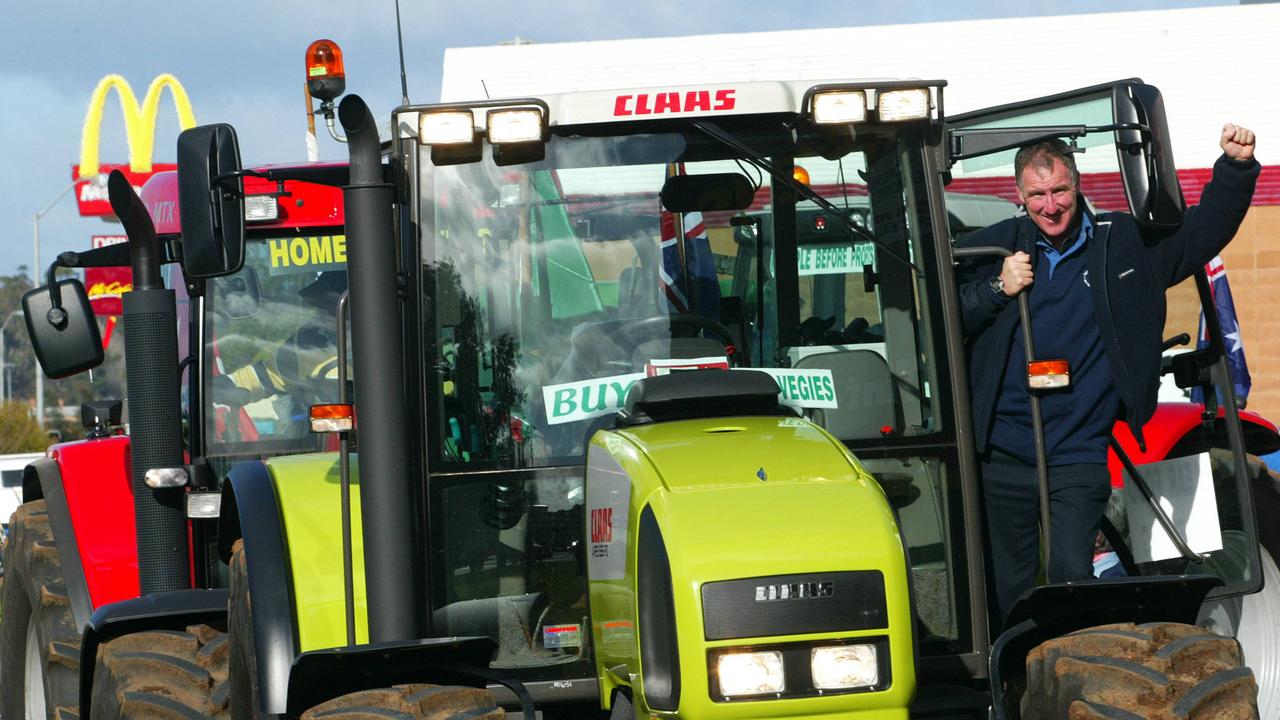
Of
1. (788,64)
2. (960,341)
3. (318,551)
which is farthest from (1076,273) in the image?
(788,64)

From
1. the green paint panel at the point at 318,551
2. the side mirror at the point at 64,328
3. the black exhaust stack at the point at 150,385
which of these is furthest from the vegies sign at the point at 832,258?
the side mirror at the point at 64,328

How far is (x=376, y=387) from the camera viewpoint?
3971 millimetres

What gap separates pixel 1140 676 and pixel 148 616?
3.16m

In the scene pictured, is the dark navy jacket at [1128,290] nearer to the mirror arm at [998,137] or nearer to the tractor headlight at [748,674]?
the mirror arm at [998,137]

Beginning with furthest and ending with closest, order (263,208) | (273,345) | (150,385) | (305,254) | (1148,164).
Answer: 1. (305,254)
2. (273,345)
3. (263,208)
4. (150,385)
5. (1148,164)

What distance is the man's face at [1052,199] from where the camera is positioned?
4.59m

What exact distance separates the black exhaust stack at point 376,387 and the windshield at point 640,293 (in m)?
0.26

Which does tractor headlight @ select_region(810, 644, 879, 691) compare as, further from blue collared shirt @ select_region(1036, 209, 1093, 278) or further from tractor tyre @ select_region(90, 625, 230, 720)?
tractor tyre @ select_region(90, 625, 230, 720)

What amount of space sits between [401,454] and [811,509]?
1.10 metres

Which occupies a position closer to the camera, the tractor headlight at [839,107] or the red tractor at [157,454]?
the tractor headlight at [839,107]

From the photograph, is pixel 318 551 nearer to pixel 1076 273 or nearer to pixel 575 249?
pixel 575 249

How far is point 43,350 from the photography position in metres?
5.53

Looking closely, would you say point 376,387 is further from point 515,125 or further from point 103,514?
point 103,514

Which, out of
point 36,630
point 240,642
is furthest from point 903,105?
point 36,630
